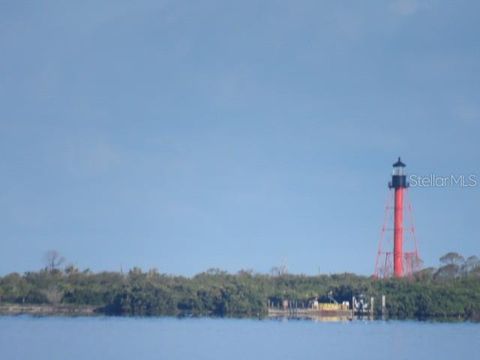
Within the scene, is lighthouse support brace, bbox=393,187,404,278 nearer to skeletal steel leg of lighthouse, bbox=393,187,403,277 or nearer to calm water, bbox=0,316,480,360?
skeletal steel leg of lighthouse, bbox=393,187,403,277

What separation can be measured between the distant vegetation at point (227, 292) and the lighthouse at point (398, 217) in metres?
1.75

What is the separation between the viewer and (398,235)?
104 metres

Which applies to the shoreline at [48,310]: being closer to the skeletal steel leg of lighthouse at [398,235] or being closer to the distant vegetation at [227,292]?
the distant vegetation at [227,292]

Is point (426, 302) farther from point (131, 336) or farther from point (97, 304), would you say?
point (131, 336)

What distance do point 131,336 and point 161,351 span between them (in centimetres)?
1069

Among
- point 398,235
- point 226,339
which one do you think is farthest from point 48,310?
point 226,339

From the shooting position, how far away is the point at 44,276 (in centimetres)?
12050

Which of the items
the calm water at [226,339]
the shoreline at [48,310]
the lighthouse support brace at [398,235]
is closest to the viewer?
the calm water at [226,339]

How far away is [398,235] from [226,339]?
108ft

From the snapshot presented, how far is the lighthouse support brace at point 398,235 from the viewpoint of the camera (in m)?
104

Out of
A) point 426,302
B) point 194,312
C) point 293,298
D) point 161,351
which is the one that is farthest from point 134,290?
point 161,351

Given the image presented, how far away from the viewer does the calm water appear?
63.9 metres

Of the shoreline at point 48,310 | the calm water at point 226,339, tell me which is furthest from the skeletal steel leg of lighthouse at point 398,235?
the shoreline at point 48,310

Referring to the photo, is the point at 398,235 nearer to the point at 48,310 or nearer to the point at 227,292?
the point at 227,292
